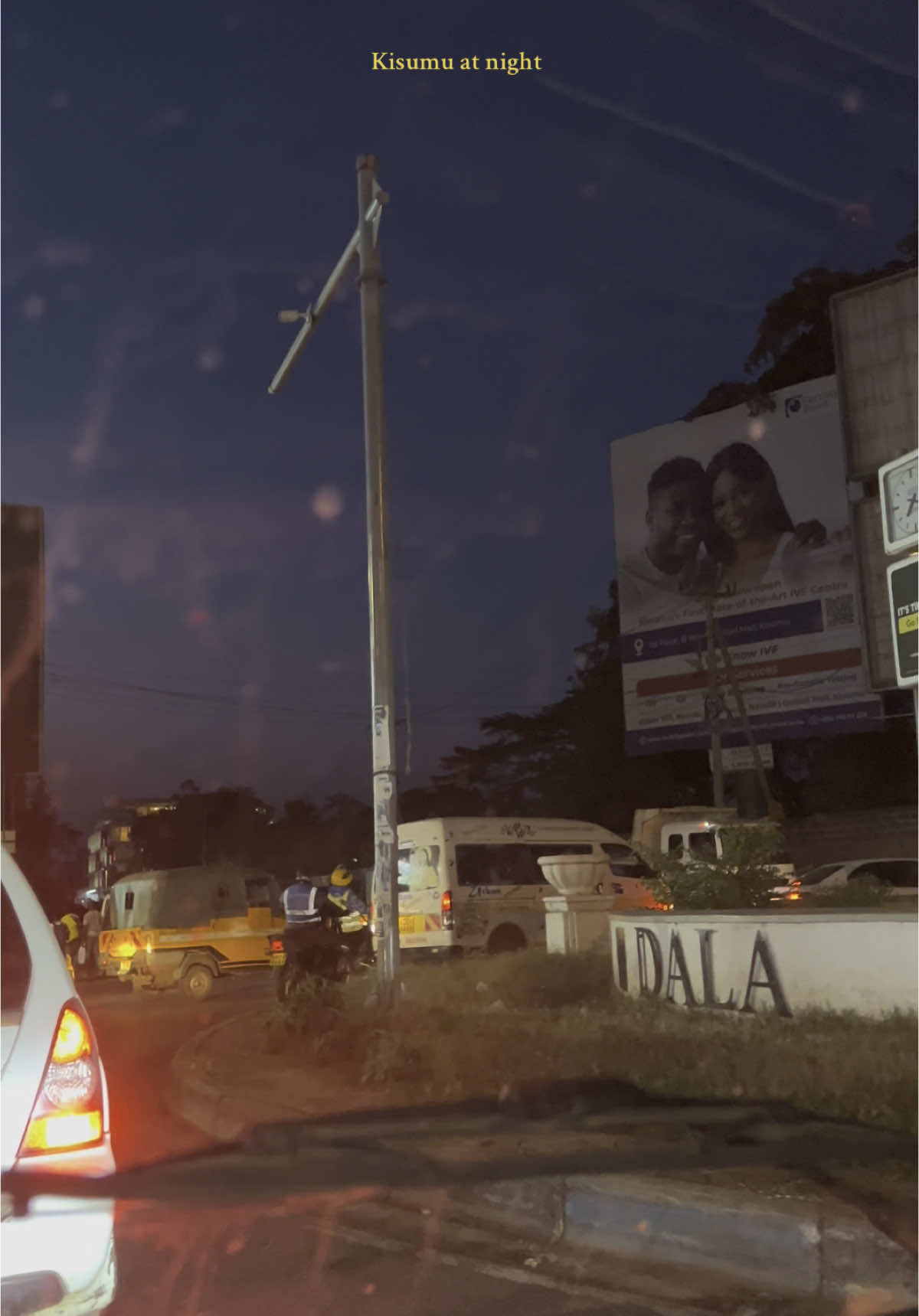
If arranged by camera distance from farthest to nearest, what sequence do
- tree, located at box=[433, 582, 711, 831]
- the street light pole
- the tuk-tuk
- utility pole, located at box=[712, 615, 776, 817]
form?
tree, located at box=[433, 582, 711, 831]
utility pole, located at box=[712, 615, 776, 817]
the tuk-tuk
the street light pole

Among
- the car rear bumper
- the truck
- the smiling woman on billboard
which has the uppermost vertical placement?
the smiling woman on billboard

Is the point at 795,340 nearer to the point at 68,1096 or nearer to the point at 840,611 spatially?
the point at 840,611

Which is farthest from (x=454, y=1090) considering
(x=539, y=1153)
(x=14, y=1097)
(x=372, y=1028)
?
(x=14, y=1097)

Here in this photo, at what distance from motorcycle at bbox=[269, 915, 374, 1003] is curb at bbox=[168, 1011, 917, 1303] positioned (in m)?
6.11

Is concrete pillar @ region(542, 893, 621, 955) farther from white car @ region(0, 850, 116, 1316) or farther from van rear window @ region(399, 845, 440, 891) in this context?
white car @ region(0, 850, 116, 1316)

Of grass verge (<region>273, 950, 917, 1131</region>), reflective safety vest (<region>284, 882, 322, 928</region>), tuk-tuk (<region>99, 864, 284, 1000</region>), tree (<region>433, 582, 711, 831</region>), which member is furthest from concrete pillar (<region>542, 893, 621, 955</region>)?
tree (<region>433, 582, 711, 831</region>)

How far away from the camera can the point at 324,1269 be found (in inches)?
202

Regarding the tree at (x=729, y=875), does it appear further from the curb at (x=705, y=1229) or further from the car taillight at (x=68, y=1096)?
the car taillight at (x=68, y=1096)

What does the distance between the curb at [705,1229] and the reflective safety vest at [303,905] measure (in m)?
6.53

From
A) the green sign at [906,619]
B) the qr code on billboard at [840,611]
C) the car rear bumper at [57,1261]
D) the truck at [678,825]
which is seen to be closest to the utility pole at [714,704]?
the qr code on billboard at [840,611]

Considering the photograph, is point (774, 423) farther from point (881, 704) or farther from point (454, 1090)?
point (454, 1090)

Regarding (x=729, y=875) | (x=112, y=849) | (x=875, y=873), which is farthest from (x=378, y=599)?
(x=112, y=849)

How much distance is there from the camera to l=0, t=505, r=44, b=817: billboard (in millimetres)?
17328

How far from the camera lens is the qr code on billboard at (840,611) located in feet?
93.3
